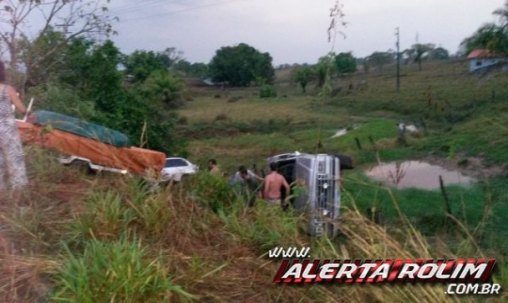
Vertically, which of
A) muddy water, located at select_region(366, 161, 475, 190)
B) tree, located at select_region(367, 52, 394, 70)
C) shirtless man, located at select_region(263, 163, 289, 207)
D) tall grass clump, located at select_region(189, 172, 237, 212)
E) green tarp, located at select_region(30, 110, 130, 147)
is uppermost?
green tarp, located at select_region(30, 110, 130, 147)

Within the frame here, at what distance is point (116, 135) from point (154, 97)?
15191 mm

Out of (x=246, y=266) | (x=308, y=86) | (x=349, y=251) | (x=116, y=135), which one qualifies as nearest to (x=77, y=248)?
(x=246, y=266)

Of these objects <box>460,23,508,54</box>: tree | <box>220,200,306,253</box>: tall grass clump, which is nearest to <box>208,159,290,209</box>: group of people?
<box>220,200,306,253</box>: tall grass clump

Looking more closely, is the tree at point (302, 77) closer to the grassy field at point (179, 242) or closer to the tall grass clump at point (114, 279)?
the grassy field at point (179, 242)

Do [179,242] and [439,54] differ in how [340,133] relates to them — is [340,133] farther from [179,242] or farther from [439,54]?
[439,54]

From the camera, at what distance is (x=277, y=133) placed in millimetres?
44156

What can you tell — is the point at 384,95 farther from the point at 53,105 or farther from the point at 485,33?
the point at 53,105

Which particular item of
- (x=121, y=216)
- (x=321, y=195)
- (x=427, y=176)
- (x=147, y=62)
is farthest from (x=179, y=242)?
(x=147, y=62)

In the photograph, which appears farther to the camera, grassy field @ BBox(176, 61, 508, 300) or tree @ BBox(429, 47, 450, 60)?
tree @ BBox(429, 47, 450, 60)

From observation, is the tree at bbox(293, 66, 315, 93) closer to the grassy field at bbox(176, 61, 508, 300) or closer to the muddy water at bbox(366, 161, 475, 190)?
the grassy field at bbox(176, 61, 508, 300)

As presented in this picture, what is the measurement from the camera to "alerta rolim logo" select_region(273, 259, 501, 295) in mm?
4246

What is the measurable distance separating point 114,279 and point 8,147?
2.76 meters

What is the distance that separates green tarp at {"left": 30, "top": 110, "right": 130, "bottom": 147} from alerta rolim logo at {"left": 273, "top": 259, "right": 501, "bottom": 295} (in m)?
3.92

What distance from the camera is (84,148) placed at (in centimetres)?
782
